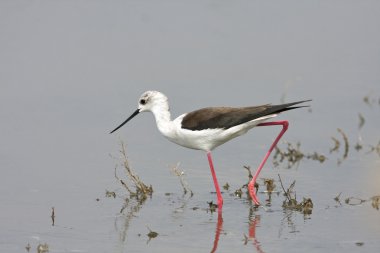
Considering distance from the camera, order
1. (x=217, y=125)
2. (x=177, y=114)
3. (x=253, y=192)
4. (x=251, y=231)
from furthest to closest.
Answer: (x=177, y=114) → (x=217, y=125) → (x=253, y=192) → (x=251, y=231)

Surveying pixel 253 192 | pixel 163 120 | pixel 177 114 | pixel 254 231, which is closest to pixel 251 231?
pixel 254 231

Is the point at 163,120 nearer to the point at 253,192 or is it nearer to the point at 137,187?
the point at 137,187

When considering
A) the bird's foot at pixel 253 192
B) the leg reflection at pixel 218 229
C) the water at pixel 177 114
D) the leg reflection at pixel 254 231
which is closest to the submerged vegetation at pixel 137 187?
the water at pixel 177 114

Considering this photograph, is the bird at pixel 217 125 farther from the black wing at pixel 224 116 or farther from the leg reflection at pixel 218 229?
the leg reflection at pixel 218 229

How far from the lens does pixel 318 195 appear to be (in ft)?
21.3

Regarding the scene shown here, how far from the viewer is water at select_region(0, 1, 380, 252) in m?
5.68

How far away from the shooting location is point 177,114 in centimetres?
846

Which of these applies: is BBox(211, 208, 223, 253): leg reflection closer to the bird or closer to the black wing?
the bird

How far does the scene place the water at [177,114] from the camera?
5676mm

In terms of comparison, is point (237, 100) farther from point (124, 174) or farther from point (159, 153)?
point (124, 174)

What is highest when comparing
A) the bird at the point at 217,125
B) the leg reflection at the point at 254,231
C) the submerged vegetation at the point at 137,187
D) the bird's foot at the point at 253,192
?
the bird at the point at 217,125

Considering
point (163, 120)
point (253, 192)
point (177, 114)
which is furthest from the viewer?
point (177, 114)

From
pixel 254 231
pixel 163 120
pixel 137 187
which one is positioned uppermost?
pixel 163 120

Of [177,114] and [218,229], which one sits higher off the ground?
[177,114]
